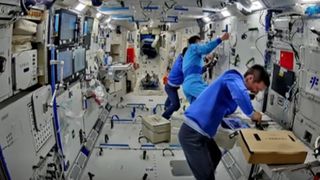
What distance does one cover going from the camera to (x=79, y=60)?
15.8 ft

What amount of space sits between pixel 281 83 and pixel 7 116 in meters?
3.21

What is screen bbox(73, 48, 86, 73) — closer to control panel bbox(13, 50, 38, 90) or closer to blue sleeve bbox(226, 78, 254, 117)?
control panel bbox(13, 50, 38, 90)

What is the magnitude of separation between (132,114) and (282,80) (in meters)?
4.18

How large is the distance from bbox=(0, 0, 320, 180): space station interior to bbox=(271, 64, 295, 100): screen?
0.01m

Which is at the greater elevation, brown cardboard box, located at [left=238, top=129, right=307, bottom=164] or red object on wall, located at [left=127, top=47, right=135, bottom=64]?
red object on wall, located at [left=127, top=47, right=135, bottom=64]

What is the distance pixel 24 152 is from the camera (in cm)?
248

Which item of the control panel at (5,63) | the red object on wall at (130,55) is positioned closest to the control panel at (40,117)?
the control panel at (5,63)

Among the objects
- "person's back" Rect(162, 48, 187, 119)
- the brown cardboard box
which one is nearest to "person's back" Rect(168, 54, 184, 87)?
"person's back" Rect(162, 48, 187, 119)

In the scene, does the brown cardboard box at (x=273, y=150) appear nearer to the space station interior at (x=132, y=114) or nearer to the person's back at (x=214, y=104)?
the space station interior at (x=132, y=114)

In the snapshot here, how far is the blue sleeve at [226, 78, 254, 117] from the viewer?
2.53 meters

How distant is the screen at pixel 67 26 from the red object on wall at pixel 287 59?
2.78 meters

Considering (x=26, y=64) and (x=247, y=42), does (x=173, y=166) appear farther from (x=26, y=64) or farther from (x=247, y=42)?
(x=26, y=64)

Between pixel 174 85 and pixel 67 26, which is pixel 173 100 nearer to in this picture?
pixel 174 85

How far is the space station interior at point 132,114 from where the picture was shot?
2.41 meters
